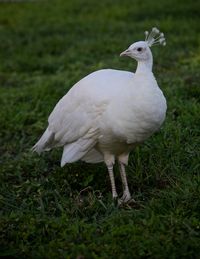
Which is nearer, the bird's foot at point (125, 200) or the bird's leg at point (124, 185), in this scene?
the bird's foot at point (125, 200)

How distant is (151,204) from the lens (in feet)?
14.0

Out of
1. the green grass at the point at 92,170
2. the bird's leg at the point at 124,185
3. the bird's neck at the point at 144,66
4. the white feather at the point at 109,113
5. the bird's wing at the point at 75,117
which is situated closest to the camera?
the green grass at the point at 92,170

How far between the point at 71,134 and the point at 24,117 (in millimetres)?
2078

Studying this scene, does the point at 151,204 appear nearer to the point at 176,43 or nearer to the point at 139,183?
the point at 139,183

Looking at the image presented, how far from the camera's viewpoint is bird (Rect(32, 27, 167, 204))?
4.31 m

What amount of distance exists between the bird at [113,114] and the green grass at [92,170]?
10.6 inches

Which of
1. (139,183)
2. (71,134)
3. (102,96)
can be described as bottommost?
(139,183)

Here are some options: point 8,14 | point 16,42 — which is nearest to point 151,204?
point 16,42

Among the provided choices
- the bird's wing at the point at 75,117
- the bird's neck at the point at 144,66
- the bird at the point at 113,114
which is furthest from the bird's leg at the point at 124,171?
the bird's neck at the point at 144,66

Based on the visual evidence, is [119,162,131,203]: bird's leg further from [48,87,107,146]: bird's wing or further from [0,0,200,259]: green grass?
[48,87,107,146]: bird's wing

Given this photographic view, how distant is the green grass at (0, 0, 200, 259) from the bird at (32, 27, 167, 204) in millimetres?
270

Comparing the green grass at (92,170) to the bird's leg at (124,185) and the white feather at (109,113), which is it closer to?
the bird's leg at (124,185)

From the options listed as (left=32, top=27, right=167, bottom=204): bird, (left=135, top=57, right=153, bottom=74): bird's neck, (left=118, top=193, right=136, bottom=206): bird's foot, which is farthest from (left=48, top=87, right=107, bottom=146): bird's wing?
(left=118, top=193, right=136, bottom=206): bird's foot

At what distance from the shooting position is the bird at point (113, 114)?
170 inches
